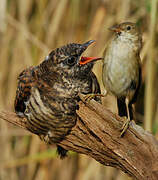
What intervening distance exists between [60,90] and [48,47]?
1.24 m

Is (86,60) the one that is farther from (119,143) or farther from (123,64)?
(119,143)

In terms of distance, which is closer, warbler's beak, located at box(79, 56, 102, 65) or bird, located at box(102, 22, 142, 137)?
warbler's beak, located at box(79, 56, 102, 65)

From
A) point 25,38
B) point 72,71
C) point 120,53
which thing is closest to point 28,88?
point 72,71

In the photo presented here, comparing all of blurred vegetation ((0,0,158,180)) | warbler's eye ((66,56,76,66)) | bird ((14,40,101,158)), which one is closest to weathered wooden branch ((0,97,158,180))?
bird ((14,40,101,158))

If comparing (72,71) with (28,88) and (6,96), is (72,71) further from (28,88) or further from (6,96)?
(6,96)

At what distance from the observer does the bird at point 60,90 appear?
2.02 meters

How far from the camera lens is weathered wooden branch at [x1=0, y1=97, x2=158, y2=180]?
191 centimetres

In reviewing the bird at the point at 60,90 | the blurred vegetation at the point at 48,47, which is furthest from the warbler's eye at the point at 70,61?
the blurred vegetation at the point at 48,47

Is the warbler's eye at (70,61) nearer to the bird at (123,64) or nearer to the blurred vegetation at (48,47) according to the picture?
the bird at (123,64)

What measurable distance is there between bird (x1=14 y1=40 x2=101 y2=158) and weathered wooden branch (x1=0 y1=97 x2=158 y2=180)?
9 centimetres

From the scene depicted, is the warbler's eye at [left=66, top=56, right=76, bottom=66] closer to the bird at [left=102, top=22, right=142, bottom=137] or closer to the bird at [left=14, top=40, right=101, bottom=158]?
the bird at [left=14, top=40, right=101, bottom=158]

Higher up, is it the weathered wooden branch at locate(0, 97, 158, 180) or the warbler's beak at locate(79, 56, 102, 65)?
the warbler's beak at locate(79, 56, 102, 65)

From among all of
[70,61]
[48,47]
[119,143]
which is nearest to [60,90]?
[70,61]

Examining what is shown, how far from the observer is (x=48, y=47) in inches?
127
